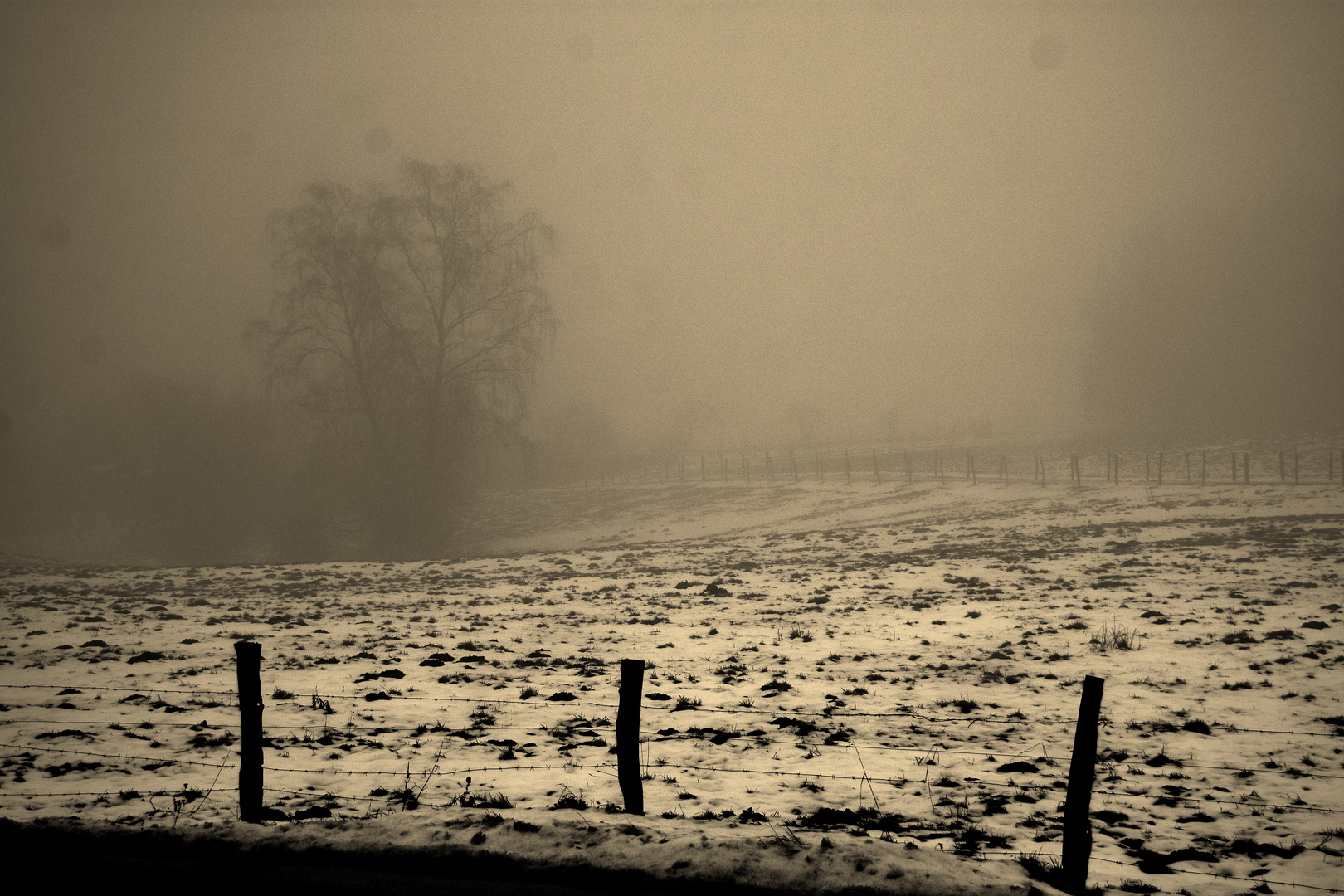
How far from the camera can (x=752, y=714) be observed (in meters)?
8.10

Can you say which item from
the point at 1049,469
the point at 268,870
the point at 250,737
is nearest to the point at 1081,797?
the point at 268,870

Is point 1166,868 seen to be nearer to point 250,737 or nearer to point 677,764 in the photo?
point 677,764

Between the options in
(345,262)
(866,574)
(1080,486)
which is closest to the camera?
(866,574)

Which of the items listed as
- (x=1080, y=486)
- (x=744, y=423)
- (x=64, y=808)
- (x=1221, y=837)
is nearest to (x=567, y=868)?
A: (x=64, y=808)

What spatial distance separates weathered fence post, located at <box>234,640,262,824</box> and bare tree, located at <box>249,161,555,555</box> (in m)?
24.3

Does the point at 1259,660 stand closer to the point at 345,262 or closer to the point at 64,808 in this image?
the point at 64,808

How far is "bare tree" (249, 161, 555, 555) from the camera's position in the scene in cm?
2803

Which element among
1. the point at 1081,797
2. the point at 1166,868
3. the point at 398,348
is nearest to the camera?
the point at 1081,797

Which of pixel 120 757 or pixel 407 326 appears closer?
pixel 120 757

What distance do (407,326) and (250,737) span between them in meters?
25.8

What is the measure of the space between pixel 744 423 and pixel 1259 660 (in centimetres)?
18510

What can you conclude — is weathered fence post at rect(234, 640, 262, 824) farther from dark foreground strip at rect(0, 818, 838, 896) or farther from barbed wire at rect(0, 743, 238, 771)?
barbed wire at rect(0, 743, 238, 771)

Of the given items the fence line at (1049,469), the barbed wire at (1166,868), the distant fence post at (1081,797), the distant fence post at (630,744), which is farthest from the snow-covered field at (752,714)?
the fence line at (1049,469)

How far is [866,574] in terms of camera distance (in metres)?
17.9
